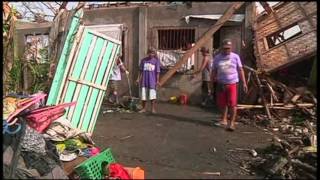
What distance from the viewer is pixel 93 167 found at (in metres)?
5.91

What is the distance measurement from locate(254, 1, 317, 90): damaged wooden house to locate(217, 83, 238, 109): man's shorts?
7.94 ft

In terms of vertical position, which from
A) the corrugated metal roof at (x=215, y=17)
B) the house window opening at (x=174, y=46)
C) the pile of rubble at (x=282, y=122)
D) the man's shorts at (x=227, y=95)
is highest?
the corrugated metal roof at (x=215, y=17)

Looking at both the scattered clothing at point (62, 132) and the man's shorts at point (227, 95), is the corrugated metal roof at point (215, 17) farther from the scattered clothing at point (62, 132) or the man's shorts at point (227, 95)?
the scattered clothing at point (62, 132)

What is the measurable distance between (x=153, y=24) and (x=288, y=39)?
4.27m

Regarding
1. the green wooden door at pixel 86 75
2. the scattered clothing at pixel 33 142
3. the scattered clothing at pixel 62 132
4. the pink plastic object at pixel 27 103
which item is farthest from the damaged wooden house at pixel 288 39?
the scattered clothing at pixel 33 142

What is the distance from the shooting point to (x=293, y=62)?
11.6 meters

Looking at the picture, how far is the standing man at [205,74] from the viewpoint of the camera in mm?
13508

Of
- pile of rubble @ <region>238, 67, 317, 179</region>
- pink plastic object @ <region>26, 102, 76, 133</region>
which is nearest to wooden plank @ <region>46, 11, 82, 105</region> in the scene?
pink plastic object @ <region>26, 102, 76, 133</region>

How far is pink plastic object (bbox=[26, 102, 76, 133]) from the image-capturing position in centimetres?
661

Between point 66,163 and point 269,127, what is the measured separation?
5.34 metres

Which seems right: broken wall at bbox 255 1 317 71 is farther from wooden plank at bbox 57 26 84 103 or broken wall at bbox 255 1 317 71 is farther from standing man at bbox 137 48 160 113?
wooden plank at bbox 57 26 84 103

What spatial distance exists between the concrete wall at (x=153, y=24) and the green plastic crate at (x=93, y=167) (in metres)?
8.26

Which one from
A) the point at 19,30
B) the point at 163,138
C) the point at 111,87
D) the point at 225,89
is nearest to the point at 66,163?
the point at 163,138

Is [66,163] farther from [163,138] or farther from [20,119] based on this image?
[163,138]
